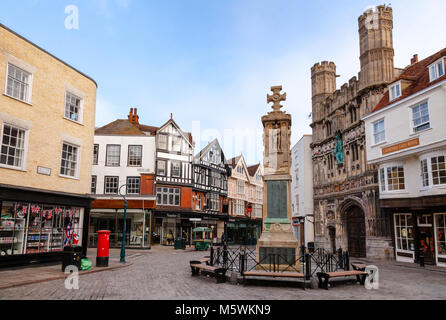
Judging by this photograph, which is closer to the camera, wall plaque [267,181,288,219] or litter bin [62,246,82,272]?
wall plaque [267,181,288,219]

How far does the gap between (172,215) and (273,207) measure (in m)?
24.0

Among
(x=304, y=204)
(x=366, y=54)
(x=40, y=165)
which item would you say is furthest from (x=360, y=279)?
(x=304, y=204)

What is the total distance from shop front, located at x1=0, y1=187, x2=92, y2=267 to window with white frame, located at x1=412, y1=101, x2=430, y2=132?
63.1ft

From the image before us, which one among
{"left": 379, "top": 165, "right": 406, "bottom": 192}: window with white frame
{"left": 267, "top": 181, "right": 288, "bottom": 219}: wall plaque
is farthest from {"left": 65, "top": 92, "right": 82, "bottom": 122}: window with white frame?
{"left": 379, "top": 165, "right": 406, "bottom": 192}: window with white frame

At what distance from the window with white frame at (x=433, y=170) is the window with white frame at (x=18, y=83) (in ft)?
68.5

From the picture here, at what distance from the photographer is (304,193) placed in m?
37.7

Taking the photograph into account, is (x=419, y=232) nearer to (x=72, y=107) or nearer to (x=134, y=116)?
(x=72, y=107)

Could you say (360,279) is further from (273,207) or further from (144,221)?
(144,221)

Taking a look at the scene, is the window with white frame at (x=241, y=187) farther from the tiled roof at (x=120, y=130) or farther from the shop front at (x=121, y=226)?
the shop front at (x=121, y=226)

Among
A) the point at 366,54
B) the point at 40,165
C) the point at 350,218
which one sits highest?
the point at 366,54

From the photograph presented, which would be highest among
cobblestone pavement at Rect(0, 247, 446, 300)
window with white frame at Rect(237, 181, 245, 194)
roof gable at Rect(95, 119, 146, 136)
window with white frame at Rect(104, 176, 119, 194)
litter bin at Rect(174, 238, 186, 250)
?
roof gable at Rect(95, 119, 146, 136)

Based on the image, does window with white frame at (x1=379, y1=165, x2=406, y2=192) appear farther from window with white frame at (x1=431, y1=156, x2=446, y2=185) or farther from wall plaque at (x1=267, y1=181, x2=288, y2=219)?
wall plaque at (x1=267, y1=181, x2=288, y2=219)

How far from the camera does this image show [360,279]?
1211 centimetres

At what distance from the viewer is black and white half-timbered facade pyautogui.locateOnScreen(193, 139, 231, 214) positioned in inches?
1581
